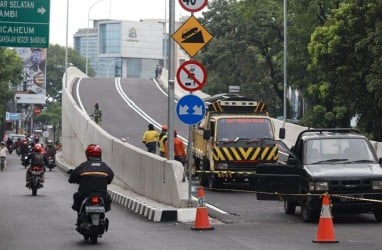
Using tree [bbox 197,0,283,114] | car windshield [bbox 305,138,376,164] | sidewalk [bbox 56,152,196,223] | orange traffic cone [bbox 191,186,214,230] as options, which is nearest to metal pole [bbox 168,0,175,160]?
sidewalk [bbox 56,152,196,223]

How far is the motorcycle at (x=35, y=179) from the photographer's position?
1083 inches

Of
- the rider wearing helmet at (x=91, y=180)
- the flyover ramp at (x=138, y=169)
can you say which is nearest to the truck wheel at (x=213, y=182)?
the flyover ramp at (x=138, y=169)

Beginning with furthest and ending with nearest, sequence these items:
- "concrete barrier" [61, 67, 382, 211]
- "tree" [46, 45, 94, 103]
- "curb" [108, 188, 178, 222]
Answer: "tree" [46, 45, 94, 103] → "concrete barrier" [61, 67, 382, 211] → "curb" [108, 188, 178, 222]

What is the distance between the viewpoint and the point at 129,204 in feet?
72.9

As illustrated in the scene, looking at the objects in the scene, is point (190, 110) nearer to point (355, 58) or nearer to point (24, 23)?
point (24, 23)

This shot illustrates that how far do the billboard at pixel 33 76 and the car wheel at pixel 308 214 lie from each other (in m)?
71.4

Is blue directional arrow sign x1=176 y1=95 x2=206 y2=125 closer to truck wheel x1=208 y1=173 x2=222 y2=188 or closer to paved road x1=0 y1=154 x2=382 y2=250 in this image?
paved road x1=0 y1=154 x2=382 y2=250

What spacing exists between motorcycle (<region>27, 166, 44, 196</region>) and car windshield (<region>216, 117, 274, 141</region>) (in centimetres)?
595

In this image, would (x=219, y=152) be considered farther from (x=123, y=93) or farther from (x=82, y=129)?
(x=123, y=93)

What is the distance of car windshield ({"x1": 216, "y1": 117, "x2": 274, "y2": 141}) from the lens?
1024 inches

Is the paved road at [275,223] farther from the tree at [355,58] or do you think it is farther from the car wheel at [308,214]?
the tree at [355,58]

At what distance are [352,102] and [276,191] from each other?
78.5ft

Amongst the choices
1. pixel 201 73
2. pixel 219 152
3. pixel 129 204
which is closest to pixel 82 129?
pixel 219 152

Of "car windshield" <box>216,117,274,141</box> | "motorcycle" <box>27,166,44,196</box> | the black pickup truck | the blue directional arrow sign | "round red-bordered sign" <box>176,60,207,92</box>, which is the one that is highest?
"round red-bordered sign" <box>176,60,207,92</box>
